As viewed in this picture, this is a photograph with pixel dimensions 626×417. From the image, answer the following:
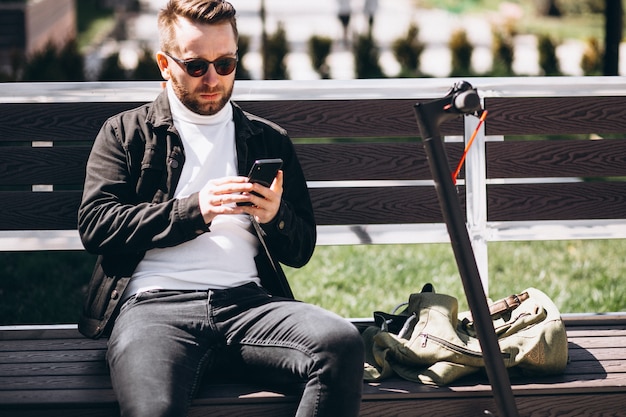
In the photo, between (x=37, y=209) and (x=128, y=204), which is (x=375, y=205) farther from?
(x=37, y=209)

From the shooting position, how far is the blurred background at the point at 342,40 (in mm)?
9906

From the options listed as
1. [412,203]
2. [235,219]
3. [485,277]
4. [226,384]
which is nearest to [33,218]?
[235,219]

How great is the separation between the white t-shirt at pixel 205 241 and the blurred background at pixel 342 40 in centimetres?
400

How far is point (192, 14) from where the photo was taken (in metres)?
3.40

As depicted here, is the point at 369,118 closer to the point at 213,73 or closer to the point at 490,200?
the point at 490,200

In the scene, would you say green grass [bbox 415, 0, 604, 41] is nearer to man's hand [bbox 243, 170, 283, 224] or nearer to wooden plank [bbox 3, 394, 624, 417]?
wooden plank [bbox 3, 394, 624, 417]

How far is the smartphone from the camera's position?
10.3ft

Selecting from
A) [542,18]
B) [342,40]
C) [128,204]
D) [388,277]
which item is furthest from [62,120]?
[542,18]

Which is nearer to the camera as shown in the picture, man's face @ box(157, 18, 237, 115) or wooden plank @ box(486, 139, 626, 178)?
man's face @ box(157, 18, 237, 115)

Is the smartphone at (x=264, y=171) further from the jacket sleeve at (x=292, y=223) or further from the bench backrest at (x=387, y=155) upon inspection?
the bench backrest at (x=387, y=155)

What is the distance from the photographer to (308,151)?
413cm

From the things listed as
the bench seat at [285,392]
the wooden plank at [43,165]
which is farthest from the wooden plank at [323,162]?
the bench seat at [285,392]

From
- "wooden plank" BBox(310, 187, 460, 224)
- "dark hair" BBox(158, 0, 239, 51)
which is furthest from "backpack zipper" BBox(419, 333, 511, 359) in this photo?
"dark hair" BBox(158, 0, 239, 51)

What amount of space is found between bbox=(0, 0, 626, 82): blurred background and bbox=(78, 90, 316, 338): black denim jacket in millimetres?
3867
